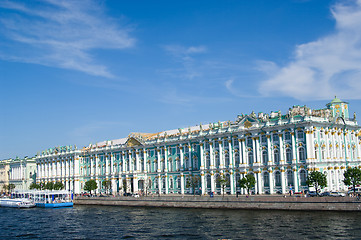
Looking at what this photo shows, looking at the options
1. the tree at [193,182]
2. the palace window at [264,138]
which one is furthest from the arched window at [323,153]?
the tree at [193,182]

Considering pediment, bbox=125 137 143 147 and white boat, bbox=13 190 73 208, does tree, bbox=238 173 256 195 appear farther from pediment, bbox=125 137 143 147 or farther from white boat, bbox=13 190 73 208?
white boat, bbox=13 190 73 208

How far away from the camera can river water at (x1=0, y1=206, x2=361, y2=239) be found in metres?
39.1

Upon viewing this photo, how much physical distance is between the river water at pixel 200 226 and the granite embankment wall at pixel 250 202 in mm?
1550

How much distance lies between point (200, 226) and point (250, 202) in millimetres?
15743

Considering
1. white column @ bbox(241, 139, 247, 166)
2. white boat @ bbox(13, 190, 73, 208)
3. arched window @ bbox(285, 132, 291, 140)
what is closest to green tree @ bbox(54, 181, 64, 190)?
white boat @ bbox(13, 190, 73, 208)

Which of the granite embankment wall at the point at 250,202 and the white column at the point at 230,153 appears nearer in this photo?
the granite embankment wall at the point at 250,202

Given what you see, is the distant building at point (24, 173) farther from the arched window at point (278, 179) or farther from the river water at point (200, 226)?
the arched window at point (278, 179)

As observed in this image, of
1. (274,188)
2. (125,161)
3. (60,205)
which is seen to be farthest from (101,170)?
(274,188)

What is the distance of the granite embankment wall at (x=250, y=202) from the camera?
51.2 metres

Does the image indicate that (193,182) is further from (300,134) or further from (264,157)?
(300,134)

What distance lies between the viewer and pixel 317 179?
58.2 meters

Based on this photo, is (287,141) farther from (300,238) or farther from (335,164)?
(300,238)

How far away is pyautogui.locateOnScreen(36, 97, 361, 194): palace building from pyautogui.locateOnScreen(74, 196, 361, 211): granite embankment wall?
29.4 feet

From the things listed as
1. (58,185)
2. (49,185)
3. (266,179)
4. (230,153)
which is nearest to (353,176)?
(266,179)
